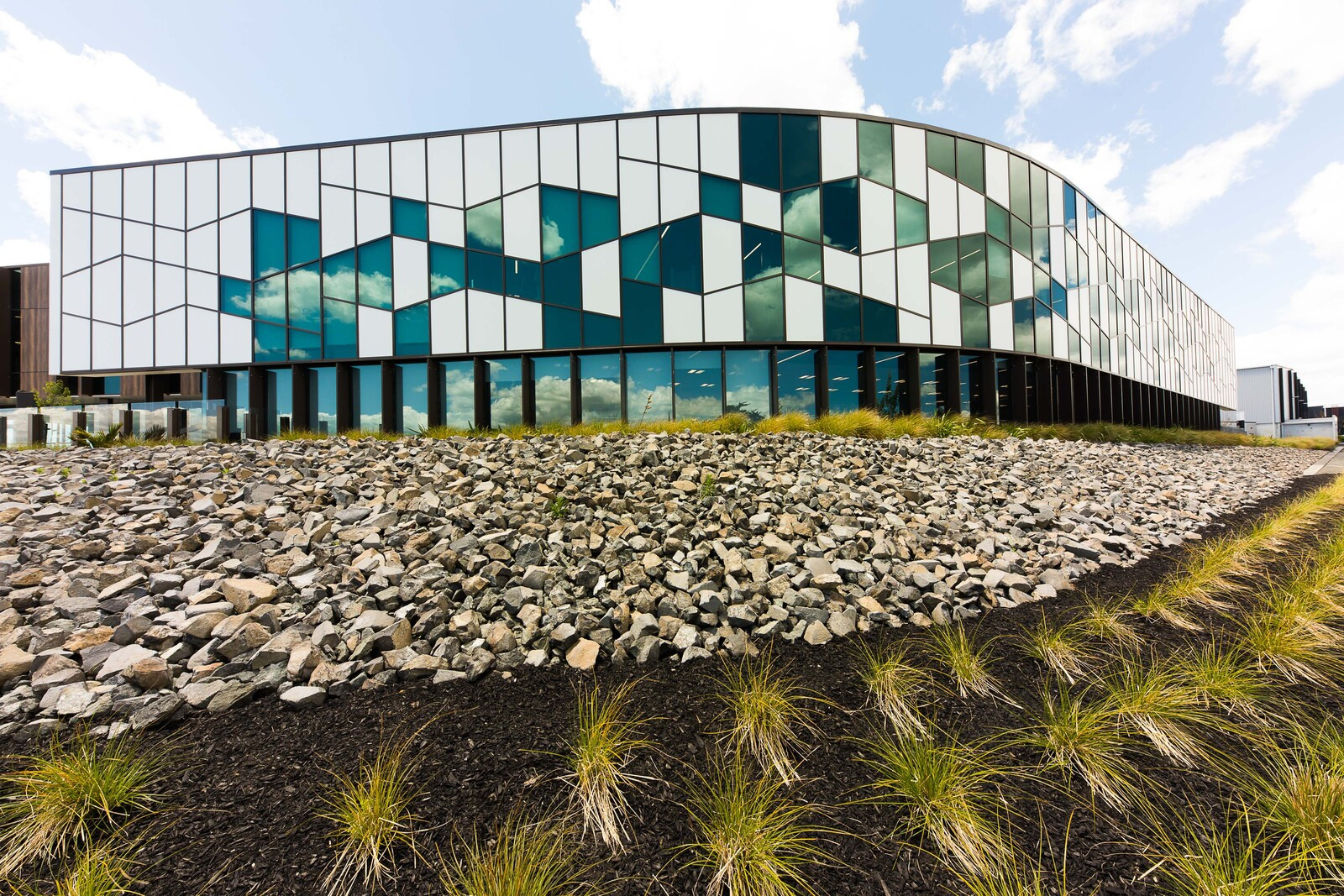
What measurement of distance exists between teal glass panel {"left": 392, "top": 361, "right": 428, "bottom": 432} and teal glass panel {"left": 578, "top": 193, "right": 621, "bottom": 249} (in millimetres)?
6653

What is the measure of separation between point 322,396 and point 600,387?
30.5 feet

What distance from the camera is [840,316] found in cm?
1450

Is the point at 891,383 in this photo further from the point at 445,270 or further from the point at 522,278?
the point at 445,270

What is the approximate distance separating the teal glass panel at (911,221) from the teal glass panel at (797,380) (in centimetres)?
441

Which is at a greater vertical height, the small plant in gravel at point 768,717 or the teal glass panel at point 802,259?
the teal glass panel at point 802,259

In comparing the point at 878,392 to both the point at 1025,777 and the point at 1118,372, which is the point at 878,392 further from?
the point at 1118,372

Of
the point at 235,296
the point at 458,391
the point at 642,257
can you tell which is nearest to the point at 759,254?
the point at 642,257

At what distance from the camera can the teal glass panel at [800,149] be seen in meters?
14.0

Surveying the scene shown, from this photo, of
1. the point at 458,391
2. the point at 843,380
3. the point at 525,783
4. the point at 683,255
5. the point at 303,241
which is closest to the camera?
the point at 525,783

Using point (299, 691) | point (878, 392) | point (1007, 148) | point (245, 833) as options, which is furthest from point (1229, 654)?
point (1007, 148)

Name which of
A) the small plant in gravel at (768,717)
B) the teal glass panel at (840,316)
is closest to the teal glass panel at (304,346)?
the teal glass panel at (840,316)

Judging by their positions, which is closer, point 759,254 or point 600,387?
point 759,254

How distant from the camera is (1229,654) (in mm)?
2857

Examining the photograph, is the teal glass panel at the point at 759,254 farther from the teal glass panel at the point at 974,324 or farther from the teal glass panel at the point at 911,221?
the teal glass panel at the point at 974,324
